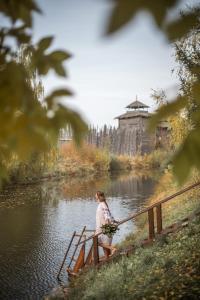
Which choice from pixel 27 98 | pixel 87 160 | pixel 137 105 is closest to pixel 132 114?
pixel 137 105

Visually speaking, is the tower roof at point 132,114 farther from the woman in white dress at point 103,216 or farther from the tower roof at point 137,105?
the woman in white dress at point 103,216

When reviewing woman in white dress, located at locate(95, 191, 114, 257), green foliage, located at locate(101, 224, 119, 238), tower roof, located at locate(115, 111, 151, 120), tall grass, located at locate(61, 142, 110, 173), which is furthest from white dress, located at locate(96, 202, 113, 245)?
tower roof, located at locate(115, 111, 151, 120)

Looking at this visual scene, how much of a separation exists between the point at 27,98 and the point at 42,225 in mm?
16723

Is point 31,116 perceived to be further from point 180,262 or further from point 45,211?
point 45,211

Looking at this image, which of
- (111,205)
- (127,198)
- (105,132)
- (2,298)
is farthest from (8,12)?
(105,132)

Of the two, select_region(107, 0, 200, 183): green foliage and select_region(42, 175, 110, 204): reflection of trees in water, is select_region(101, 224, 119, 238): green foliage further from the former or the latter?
select_region(42, 175, 110, 204): reflection of trees in water

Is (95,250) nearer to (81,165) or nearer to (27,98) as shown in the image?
(27,98)

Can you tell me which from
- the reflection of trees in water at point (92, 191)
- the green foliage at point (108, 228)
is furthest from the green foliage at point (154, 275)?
the reflection of trees in water at point (92, 191)

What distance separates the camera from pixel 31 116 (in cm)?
125

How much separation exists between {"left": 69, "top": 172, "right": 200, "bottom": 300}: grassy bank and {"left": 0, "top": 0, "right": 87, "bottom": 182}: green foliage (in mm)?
4648

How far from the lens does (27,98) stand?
1.31m

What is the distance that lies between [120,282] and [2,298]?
4313 mm

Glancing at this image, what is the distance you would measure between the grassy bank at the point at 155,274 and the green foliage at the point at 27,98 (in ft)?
15.2

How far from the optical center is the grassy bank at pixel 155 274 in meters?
5.80
